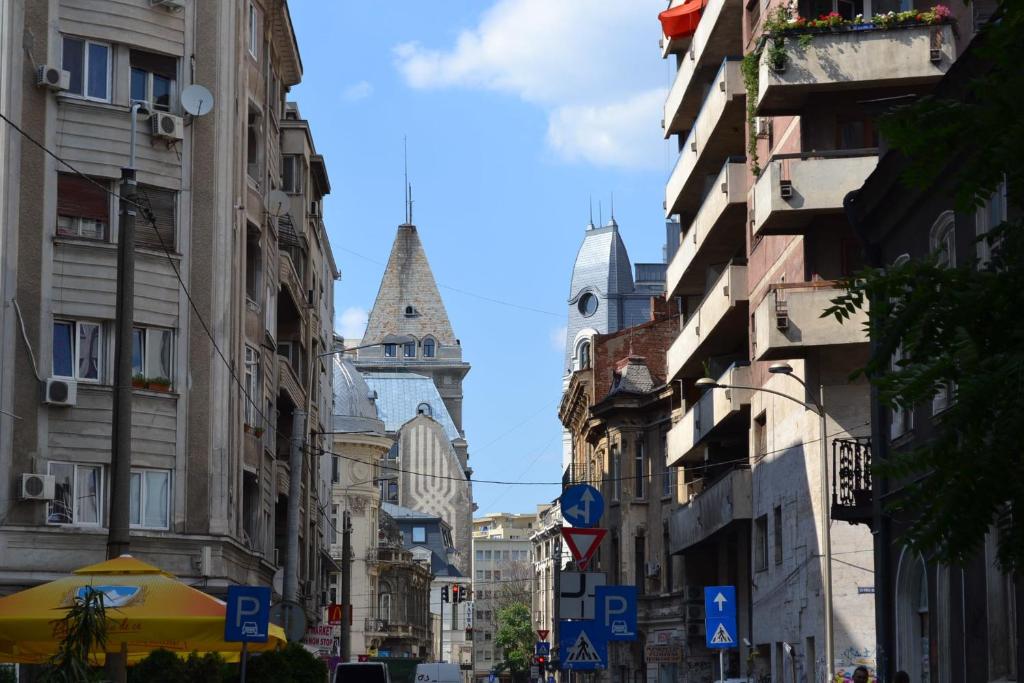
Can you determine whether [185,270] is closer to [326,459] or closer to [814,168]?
[814,168]

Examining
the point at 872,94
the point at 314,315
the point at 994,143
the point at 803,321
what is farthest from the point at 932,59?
the point at 314,315

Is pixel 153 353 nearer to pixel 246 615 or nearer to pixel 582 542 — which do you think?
pixel 246 615

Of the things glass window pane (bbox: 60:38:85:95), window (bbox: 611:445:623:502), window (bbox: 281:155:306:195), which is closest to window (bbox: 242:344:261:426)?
glass window pane (bbox: 60:38:85:95)

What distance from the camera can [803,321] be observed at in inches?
1275

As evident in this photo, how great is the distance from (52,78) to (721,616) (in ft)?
53.2

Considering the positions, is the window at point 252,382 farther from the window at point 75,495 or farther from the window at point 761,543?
the window at point 761,543

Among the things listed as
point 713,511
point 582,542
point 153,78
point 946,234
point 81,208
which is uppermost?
point 153,78

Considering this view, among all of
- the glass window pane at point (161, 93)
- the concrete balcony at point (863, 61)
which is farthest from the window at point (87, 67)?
the concrete balcony at point (863, 61)

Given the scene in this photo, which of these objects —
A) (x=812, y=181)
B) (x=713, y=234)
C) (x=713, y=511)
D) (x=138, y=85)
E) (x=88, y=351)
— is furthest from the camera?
(x=713, y=511)

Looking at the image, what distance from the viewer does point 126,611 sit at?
1750 cm

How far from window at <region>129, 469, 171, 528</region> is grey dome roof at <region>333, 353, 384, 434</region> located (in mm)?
70101

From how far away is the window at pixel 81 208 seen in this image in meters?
33.1

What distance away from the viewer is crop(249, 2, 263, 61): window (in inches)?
1549

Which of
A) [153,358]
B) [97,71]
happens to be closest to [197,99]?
[97,71]
